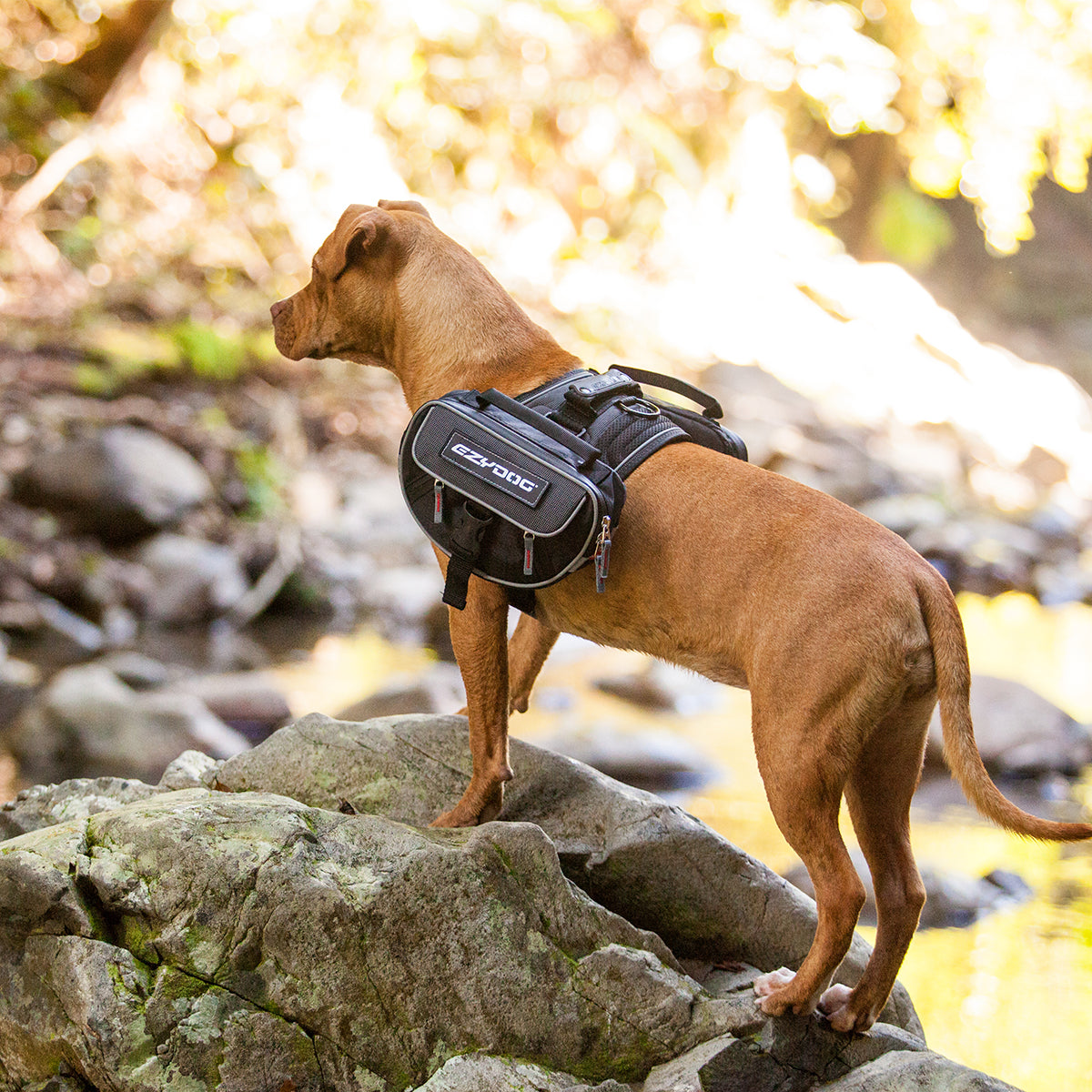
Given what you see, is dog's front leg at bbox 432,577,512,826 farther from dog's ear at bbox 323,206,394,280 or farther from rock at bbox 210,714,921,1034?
dog's ear at bbox 323,206,394,280

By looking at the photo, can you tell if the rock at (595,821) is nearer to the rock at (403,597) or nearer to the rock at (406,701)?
the rock at (406,701)

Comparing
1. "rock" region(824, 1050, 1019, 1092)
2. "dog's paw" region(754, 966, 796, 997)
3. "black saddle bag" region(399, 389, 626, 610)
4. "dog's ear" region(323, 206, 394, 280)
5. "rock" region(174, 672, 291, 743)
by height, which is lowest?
"rock" region(174, 672, 291, 743)

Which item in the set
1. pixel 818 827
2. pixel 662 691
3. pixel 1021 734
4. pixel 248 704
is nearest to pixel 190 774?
pixel 818 827

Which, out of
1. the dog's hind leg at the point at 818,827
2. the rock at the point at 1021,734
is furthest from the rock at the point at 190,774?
the rock at the point at 1021,734

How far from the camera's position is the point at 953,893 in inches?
233

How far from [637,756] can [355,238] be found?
4677 mm

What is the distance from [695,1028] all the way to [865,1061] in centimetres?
50

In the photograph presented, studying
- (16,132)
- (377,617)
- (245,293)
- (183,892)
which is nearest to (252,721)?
(377,617)

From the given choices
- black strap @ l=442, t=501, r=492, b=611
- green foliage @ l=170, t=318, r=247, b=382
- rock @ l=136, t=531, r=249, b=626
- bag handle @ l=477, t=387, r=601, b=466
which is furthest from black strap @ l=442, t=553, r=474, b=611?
green foliage @ l=170, t=318, r=247, b=382

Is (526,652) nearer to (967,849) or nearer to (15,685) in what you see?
(967,849)

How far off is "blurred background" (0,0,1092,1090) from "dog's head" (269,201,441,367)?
11.5 ft

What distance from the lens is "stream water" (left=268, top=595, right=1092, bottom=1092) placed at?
483cm

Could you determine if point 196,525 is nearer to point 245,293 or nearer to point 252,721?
point 252,721

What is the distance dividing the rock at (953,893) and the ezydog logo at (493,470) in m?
3.07
